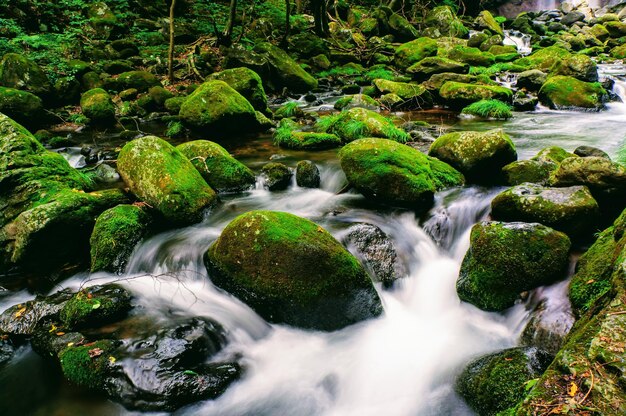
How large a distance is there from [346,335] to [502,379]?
1549mm

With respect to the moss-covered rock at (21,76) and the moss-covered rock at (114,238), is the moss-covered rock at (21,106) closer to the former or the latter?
the moss-covered rock at (21,76)

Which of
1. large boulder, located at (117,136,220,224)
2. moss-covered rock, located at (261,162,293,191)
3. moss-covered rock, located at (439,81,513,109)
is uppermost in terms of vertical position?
moss-covered rock, located at (439,81,513,109)

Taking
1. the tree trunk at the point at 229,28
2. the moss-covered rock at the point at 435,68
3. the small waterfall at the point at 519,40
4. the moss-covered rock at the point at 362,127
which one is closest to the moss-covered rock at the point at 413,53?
the moss-covered rock at the point at 435,68

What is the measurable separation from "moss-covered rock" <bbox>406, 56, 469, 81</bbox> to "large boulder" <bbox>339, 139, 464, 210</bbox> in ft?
33.1

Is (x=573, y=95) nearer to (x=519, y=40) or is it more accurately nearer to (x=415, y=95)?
(x=415, y=95)

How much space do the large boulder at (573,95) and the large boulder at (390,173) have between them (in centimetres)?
806

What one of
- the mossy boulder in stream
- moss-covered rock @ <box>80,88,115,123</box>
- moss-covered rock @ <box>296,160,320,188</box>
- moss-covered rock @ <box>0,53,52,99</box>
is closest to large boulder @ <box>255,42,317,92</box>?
moss-covered rock @ <box>80,88,115,123</box>

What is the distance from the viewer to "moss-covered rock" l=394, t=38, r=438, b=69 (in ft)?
56.6

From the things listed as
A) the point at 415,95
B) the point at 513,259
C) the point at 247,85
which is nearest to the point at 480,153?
the point at 513,259

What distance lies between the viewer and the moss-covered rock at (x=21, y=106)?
1000 centimetres

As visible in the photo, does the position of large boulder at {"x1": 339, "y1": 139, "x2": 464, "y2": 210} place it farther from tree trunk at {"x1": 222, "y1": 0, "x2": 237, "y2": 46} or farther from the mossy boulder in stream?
tree trunk at {"x1": 222, "y1": 0, "x2": 237, "y2": 46}

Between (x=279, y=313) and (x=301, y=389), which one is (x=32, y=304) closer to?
(x=279, y=313)

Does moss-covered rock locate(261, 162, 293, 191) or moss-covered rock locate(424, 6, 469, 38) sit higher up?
moss-covered rock locate(424, 6, 469, 38)

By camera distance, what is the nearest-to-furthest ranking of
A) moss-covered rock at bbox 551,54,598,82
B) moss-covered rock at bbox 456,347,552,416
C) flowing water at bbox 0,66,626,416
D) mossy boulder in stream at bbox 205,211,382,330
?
1. moss-covered rock at bbox 456,347,552,416
2. flowing water at bbox 0,66,626,416
3. mossy boulder in stream at bbox 205,211,382,330
4. moss-covered rock at bbox 551,54,598,82
